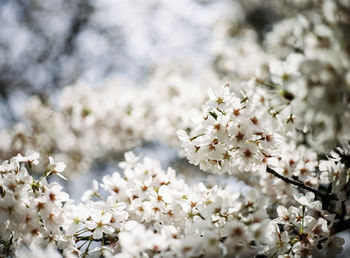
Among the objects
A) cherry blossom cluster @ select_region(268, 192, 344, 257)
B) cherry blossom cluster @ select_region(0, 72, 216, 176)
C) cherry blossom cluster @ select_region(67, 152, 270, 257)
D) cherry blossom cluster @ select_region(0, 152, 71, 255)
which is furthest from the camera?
cherry blossom cluster @ select_region(0, 72, 216, 176)

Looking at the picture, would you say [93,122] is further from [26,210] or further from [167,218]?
[26,210]

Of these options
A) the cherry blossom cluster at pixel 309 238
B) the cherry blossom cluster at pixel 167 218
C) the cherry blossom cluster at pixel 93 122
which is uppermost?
the cherry blossom cluster at pixel 93 122

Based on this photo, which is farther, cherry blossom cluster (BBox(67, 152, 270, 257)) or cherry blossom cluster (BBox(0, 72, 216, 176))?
cherry blossom cluster (BBox(0, 72, 216, 176))

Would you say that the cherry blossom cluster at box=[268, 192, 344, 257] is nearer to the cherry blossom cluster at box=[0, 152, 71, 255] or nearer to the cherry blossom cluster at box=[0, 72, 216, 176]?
the cherry blossom cluster at box=[0, 152, 71, 255]

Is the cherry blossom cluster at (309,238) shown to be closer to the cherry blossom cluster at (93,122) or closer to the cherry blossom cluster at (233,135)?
the cherry blossom cluster at (233,135)

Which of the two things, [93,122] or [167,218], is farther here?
[93,122]

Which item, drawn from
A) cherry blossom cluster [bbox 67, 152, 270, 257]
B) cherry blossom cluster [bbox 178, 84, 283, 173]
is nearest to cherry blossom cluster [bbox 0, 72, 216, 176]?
cherry blossom cluster [bbox 67, 152, 270, 257]

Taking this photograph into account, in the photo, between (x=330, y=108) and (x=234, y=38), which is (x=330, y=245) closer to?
(x=330, y=108)

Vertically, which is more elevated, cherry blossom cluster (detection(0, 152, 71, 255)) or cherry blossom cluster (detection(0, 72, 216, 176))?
cherry blossom cluster (detection(0, 72, 216, 176))

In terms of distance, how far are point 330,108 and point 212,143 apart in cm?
85

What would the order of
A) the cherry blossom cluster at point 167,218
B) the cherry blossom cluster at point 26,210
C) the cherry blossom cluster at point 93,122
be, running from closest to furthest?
the cherry blossom cluster at point 167,218, the cherry blossom cluster at point 26,210, the cherry blossom cluster at point 93,122

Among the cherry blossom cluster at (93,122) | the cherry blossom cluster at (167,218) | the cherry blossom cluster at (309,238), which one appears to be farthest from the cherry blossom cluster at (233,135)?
the cherry blossom cluster at (93,122)

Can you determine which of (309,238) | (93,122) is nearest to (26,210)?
(309,238)

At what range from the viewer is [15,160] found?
6.61 feet
